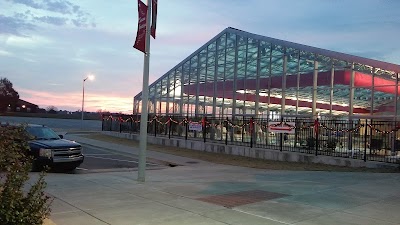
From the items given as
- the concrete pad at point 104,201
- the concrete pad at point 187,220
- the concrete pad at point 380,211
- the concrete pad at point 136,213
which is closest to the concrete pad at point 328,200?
the concrete pad at point 380,211

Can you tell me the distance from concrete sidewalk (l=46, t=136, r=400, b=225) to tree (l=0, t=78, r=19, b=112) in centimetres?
8852

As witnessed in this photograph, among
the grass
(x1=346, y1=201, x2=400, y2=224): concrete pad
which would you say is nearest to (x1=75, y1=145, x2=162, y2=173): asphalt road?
the grass

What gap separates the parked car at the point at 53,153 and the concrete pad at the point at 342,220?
374 inches

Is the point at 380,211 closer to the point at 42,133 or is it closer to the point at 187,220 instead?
the point at 187,220

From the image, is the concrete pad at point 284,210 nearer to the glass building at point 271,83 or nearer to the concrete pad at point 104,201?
the concrete pad at point 104,201

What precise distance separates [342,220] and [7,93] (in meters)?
101

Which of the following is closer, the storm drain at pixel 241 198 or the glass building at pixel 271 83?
the storm drain at pixel 241 198

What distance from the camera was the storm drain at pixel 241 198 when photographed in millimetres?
8477

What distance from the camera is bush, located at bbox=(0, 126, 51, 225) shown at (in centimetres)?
480

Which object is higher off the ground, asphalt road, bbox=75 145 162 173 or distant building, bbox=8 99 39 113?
distant building, bbox=8 99 39 113

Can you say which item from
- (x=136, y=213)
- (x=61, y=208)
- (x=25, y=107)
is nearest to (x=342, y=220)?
(x=136, y=213)

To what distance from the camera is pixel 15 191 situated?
5000 mm

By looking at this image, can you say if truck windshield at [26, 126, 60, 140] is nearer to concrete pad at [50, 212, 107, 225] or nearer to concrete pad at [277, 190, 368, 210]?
concrete pad at [50, 212, 107, 225]

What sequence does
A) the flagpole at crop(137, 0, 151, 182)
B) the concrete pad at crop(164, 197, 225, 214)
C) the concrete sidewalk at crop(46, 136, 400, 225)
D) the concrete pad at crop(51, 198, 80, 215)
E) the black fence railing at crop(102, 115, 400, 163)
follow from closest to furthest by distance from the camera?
the concrete sidewalk at crop(46, 136, 400, 225)
the concrete pad at crop(51, 198, 80, 215)
the concrete pad at crop(164, 197, 225, 214)
the flagpole at crop(137, 0, 151, 182)
the black fence railing at crop(102, 115, 400, 163)
